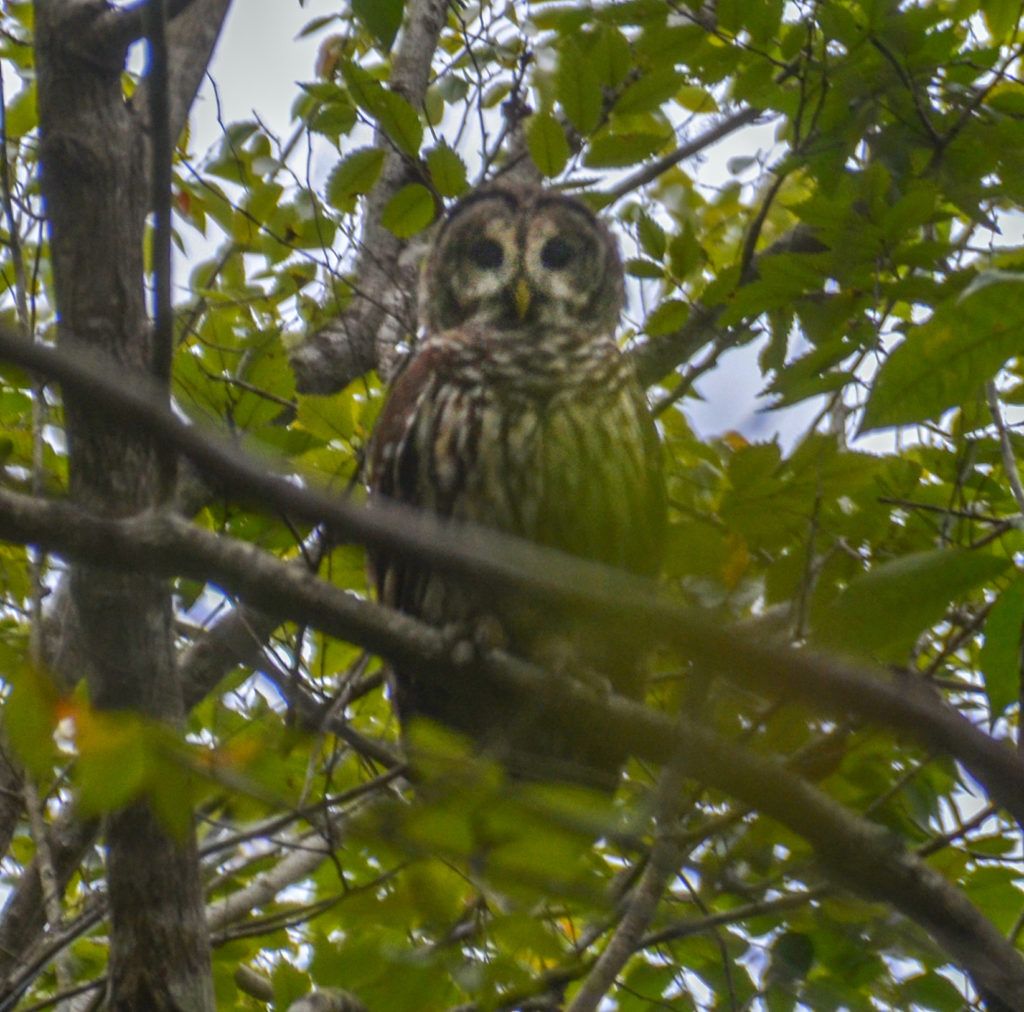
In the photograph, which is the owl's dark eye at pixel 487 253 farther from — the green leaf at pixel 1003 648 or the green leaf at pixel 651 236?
the green leaf at pixel 1003 648

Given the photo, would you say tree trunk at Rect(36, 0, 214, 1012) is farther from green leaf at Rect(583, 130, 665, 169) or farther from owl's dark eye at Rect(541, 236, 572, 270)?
owl's dark eye at Rect(541, 236, 572, 270)

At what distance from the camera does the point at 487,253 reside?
13.4ft

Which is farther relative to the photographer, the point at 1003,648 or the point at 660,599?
the point at 1003,648

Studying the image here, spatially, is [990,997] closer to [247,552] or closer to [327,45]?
[247,552]

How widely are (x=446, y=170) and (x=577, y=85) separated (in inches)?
17.1

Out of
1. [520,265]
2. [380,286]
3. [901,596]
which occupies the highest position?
[380,286]

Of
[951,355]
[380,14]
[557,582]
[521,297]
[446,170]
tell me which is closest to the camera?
[557,582]

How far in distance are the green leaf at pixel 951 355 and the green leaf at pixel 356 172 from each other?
204 centimetres

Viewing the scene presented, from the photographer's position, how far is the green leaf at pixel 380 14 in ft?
9.31

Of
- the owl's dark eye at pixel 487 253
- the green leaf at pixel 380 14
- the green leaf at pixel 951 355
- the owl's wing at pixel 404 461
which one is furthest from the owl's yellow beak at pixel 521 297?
the green leaf at pixel 951 355

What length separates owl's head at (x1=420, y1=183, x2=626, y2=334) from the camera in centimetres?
→ 398

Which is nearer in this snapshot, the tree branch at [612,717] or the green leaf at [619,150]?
the tree branch at [612,717]

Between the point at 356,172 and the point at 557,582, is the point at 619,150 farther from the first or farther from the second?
the point at 557,582

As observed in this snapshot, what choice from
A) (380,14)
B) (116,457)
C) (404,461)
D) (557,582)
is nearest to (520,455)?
(404,461)
